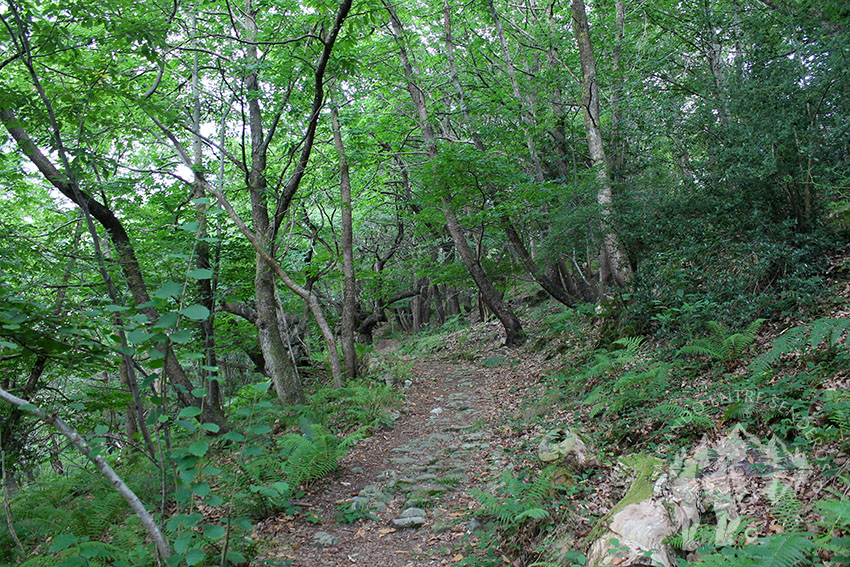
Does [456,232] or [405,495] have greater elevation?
[456,232]

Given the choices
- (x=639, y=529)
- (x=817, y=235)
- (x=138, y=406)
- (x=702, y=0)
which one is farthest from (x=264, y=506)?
(x=702, y=0)

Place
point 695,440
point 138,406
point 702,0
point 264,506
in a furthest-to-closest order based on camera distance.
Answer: point 702,0, point 264,506, point 695,440, point 138,406

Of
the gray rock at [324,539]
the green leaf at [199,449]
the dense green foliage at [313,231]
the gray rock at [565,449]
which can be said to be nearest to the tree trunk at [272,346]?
the dense green foliage at [313,231]

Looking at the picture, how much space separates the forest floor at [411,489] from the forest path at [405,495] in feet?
0.03

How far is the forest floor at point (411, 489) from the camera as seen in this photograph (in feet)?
14.1

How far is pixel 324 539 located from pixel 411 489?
1250 millimetres

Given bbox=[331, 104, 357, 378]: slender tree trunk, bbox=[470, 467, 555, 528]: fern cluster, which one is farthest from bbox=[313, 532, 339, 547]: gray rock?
bbox=[331, 104, 357, 378]: slender tree trunk

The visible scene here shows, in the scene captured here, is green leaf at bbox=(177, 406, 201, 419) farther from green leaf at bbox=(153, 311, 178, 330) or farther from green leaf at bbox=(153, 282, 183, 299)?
green leaf at bbox=(153, 282, 183, 299)

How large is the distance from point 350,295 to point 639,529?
8001 millimetres

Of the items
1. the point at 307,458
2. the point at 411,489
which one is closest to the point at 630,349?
the point at 411,489

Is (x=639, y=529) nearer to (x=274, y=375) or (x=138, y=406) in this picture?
(x=138, y=406)

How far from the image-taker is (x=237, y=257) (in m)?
9.57

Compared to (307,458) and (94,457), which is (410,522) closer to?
(307,458)

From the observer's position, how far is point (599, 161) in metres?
8.90
